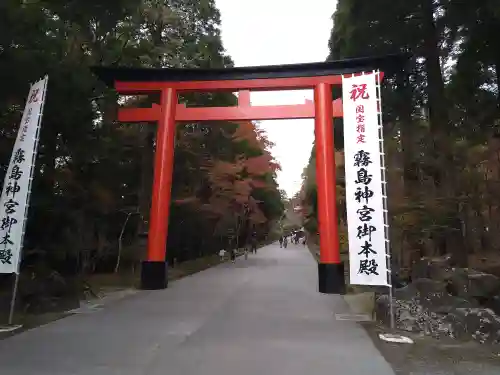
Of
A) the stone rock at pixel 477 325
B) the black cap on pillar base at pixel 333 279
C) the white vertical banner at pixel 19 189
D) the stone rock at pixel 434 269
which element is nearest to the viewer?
the stone rock at pixel 477 325

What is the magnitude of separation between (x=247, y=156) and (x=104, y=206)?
16.6m

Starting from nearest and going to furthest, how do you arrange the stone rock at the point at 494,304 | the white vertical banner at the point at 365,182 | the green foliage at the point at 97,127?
the white vertical banner at the point at 365,182
the green foliage at the point at 97,127
the stone rock at the point at 494,304

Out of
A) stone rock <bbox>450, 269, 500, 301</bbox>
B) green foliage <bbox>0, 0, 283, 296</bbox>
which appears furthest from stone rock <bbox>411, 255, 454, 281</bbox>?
green foliage <bbox>0, 0, 283, 296</bbox>

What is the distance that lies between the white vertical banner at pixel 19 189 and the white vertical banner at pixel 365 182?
18.5ft

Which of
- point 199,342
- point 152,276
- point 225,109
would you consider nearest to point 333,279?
point 152,276

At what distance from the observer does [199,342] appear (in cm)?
665

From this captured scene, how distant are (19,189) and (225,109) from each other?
7.00 meters

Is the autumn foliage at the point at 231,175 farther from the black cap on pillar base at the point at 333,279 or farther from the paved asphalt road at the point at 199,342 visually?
the paved asphalt road at the point at 199,342

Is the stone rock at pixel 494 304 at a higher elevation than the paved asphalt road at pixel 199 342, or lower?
higher

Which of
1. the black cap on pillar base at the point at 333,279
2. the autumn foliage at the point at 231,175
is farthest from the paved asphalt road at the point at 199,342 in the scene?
the autumn foliage at the point at 231,175

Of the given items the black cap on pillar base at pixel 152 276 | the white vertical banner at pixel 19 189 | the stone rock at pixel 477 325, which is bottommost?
the stone rock at pixel 477 325

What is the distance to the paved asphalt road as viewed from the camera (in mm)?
5391

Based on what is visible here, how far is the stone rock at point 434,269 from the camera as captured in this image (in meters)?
10.5

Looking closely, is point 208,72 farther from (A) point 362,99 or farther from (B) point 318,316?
(B) point 318,316
